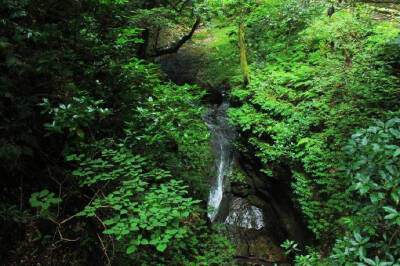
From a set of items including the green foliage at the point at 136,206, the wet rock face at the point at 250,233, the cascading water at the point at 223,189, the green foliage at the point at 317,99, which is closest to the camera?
the green foliage at the point at 136,206

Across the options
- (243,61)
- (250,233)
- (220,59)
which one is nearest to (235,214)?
(250,233)

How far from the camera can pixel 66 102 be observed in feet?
8.91

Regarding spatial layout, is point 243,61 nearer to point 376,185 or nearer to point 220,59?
point 220,59

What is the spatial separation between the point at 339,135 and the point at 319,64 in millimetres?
2970

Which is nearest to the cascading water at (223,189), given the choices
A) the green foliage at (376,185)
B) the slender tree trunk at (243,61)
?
the slender tree trunk at (243,61)

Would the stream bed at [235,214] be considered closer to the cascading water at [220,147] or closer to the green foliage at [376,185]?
the cascading water at [220,147]

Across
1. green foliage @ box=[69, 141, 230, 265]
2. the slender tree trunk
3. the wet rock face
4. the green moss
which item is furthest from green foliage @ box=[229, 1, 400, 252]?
green foliage @ box=[69, 141, 230, 265]

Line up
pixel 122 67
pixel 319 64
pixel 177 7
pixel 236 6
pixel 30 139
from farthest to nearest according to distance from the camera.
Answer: pixel 177 7
pixel 236 6
pixel 319 64
pixel 122 67
pixel 30 139

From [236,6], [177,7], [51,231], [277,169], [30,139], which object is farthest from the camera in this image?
[177,7]

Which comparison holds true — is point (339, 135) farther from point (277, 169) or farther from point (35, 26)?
point (35, 26)

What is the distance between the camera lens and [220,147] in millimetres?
8094

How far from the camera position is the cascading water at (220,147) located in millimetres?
7188

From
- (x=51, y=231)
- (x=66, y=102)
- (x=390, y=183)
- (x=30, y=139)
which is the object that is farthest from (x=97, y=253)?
(x=390, y=183)

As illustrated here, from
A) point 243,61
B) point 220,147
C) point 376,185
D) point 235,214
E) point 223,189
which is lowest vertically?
point 235,214
